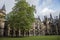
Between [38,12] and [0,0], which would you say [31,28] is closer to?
[38,12]

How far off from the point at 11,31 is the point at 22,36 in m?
0.27

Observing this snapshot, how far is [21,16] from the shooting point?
360cm

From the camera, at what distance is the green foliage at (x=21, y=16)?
11.7 ft

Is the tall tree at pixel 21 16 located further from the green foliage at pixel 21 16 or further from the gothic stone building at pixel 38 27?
the gothic stone building at pixel 38 27

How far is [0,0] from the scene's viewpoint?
11.9 ft

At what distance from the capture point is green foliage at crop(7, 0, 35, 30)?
356 cm

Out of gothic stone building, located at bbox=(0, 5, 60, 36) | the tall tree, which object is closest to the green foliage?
the tall tree

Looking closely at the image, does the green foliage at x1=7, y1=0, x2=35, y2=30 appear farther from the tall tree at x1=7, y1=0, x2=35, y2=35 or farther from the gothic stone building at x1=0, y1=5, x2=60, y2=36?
the gothic stone building at x1=0, y1=5, x2=60, y2=36

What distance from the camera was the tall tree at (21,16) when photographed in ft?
11.7

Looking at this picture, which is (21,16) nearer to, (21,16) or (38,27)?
(21,16)

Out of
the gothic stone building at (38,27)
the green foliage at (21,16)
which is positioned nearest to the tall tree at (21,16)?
the green foliage at (21,16)

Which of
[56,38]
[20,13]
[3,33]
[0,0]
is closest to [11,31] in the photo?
[3,33]

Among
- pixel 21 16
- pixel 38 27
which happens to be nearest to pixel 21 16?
pixel 21 16

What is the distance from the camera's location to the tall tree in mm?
3562
